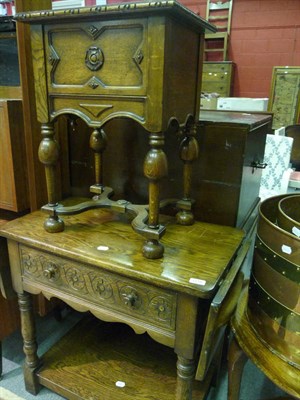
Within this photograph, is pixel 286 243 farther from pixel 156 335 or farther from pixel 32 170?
pixel 32 170

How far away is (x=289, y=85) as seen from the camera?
16.4 ft

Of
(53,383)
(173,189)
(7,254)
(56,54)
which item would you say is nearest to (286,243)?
(173,189)

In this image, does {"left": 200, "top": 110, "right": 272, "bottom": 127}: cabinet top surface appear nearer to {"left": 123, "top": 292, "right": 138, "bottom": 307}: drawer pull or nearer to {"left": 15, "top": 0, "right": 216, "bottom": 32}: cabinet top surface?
{"left": 15, "top": 0, "right": 216, "bottom": 32}: cabinet top surface

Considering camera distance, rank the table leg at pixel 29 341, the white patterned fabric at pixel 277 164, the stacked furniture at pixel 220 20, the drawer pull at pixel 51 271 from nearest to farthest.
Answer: the drawer pull at pixel 51 271 < the table leg at pixel 29 341 < the white patterned fabric at pixel 277 164 < the stacked furniture at pixel 220 20

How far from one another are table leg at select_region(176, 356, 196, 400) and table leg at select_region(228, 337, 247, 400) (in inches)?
4.9

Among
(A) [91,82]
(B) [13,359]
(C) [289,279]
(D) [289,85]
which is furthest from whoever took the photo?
(D) [289,85]

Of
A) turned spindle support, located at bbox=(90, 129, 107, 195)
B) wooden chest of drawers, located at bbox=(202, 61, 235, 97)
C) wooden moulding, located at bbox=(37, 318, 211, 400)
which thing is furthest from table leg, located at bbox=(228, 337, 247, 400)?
wooden chest of drawers, located at bbox=(202, 61, 235, 97)

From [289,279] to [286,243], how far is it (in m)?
0.09

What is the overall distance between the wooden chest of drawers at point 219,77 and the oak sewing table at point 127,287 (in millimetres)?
4698

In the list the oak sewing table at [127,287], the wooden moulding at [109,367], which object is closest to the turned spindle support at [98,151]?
the oak sewing table at [127,287]

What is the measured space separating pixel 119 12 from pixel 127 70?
0.44 feet

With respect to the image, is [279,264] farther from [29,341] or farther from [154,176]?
[29,341]

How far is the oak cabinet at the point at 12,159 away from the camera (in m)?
1.28

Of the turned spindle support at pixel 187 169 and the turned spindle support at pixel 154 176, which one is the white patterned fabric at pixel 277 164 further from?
the turned spindle support at pixel 154 176
